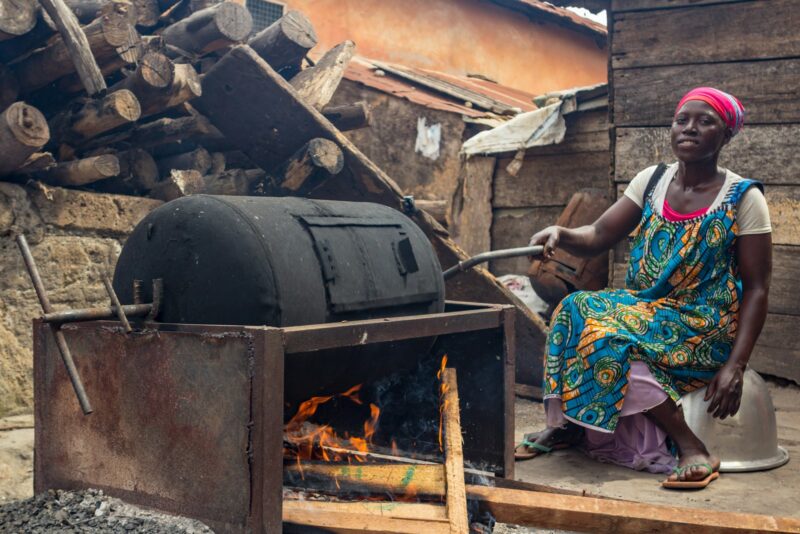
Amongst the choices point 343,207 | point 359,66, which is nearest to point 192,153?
point 343,207

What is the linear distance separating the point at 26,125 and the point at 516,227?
459 centimetres

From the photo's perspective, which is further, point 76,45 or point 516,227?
point 516,227

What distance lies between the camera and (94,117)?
4645 mm

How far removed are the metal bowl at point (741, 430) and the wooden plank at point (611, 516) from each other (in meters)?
1.13

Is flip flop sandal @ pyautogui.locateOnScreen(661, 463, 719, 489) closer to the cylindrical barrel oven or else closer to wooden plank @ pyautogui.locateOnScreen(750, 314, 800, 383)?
the cylindrical barrel oven

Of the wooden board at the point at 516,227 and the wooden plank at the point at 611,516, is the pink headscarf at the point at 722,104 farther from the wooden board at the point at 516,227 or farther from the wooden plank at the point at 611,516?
the wooden board at the point at 516,227

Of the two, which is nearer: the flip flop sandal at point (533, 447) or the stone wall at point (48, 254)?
the flip flop sandal at point (533, 447)

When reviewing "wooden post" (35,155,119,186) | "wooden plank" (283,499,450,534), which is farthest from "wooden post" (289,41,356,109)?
"wooden plank" (283,499,450,534)

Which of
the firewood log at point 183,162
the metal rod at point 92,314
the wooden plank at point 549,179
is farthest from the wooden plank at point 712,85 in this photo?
the metal rod at point 92,314

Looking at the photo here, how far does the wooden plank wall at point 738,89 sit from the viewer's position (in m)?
5.28

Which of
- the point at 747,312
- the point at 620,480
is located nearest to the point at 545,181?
the point at 747,312

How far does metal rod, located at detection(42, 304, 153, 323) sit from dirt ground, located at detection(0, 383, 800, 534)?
1.53 metres

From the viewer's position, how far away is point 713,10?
545 centimetres

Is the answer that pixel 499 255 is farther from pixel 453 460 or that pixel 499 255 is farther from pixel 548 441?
pixel 548 441
